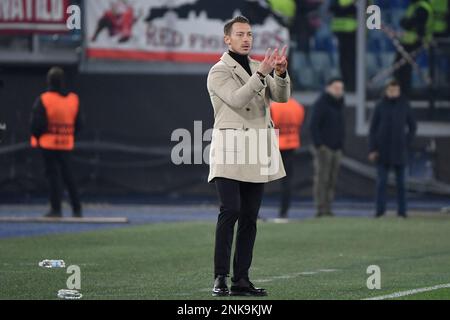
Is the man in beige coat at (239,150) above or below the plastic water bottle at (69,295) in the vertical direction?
above

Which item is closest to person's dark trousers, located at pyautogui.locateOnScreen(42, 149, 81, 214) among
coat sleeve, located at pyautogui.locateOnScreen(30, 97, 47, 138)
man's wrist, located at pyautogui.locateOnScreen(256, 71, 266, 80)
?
coat sleeve, located at pyautogui.locateOnScreen(30, 97, 47, 138)

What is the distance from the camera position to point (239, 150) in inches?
439

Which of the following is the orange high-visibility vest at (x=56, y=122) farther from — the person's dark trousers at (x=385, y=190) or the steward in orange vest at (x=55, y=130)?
the person's dark trousers at (x=385, y=190)

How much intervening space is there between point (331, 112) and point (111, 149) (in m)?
5.62

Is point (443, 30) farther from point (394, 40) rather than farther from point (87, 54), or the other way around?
point (87, 54)

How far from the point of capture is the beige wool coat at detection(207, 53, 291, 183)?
1114 cm

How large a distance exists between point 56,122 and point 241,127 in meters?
10.5

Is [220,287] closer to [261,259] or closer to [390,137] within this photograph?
[261,259]

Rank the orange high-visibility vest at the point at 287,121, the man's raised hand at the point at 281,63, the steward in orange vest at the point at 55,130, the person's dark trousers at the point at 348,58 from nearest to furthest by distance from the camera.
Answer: the man's raised hand at the point at 281,63 < the steward in orange vest at the point at 55,130 < the orange high-visibility vest at the point at 287,121 < the person's dark trousers at the point at 348,58

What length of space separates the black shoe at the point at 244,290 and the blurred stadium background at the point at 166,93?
574 inches

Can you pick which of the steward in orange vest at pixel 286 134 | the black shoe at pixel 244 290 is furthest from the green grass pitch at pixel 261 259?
the steward in orange vest at pixel 286 134

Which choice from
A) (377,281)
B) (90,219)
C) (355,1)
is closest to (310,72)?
(355,1)

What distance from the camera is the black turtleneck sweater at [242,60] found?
11.3m

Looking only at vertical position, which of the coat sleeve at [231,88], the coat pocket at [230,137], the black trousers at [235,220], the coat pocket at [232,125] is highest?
the coat sleeve at [231,88]
